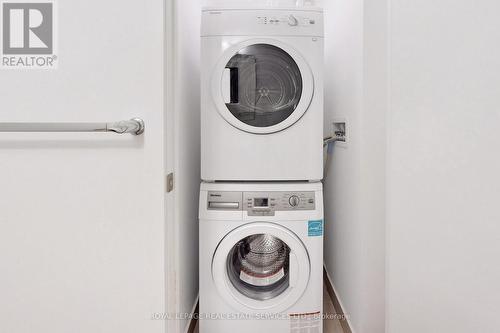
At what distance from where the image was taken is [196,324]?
Answer: 1.65 metres

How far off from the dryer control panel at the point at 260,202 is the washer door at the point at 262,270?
7 cm

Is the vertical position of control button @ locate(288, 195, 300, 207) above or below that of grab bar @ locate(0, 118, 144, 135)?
below

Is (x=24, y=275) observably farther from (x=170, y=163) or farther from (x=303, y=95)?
(x=303, y=95)

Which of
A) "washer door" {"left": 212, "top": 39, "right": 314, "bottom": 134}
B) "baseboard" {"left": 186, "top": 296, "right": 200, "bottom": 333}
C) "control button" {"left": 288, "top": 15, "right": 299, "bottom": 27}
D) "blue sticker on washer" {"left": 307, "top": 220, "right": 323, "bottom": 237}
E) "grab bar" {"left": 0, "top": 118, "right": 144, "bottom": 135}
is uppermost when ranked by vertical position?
"control button" {"left": 288, "top": 15, "right": 299, "bottom": 27}

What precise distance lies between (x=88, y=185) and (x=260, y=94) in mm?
852

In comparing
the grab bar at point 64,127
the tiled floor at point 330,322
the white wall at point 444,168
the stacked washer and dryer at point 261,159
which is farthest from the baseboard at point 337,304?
the grab bar at point 64,127

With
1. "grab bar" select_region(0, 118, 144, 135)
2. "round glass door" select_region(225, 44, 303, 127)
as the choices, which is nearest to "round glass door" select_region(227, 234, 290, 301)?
"round glass door" select_region(225, 44, 303, 127)

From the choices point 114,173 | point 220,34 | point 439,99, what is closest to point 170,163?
point 114,173

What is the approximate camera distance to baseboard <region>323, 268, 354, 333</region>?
153 centimetres

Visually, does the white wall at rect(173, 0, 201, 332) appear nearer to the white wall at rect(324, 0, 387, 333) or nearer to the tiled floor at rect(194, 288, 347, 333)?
the tiled floor at rect(194, 288, 347, 333)

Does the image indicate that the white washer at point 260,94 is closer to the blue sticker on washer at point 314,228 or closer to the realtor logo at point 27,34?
the blue sticker on washer at point 314,228

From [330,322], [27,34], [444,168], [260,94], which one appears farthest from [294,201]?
[27,34]

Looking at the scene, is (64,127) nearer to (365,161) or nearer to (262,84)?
(262,84)

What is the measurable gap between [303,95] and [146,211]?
872mm
